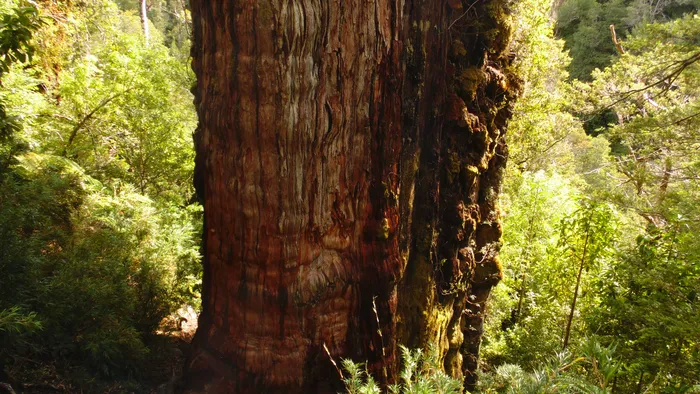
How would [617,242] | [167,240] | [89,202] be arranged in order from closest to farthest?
[89,202]
[167,240]
[617,242]

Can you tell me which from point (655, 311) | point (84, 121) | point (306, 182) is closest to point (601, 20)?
point (655, 311)

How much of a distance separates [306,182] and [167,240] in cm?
295

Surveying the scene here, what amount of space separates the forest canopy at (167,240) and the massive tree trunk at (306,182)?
1.54 feet

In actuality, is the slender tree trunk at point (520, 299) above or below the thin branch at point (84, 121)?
below

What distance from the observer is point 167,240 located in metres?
4.95

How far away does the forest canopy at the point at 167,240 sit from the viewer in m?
3.05

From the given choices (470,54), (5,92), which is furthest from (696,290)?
A: (5,92)

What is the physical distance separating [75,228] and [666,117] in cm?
688

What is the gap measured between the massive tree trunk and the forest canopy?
47 cm

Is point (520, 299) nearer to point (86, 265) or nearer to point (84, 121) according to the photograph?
point (86, 265)

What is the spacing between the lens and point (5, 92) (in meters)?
4.71

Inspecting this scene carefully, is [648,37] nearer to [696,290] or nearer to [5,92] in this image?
[696,290]

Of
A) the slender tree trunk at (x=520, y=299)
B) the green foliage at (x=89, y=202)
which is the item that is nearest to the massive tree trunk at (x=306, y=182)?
the green foliage at (x=89, y=202)

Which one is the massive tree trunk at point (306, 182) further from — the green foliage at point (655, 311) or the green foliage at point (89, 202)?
the green foliage at point (655, 311)
